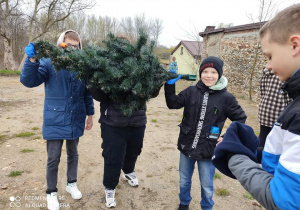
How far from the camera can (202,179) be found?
89.3 inches

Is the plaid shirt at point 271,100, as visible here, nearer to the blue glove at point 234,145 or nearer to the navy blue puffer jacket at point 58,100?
the blue glove at point 234,145

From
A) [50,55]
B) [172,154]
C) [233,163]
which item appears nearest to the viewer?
[233,163]

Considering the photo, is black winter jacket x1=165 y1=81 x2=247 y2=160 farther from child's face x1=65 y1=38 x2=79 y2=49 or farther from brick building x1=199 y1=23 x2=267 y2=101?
brick building x1=199 y1=23 x2=267 y2=101

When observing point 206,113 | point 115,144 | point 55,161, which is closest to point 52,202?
point 55,161

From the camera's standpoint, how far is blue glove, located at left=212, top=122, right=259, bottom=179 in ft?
3.55

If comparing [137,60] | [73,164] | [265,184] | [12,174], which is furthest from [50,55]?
[12,174]

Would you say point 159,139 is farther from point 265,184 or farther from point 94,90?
point 265,184

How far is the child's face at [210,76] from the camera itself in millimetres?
2172

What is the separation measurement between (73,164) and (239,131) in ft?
7.02

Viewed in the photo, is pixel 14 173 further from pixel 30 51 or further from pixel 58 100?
pixel 30 51

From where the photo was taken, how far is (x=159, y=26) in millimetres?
26016

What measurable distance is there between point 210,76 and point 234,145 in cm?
121

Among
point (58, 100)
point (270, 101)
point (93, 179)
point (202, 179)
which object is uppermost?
point (270, 101)

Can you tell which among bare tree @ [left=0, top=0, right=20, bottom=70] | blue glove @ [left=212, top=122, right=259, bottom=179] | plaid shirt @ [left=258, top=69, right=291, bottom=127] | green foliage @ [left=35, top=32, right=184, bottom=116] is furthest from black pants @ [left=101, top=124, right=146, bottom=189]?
bare tree @ [left=0, top=0, right=20, bottom=70]
